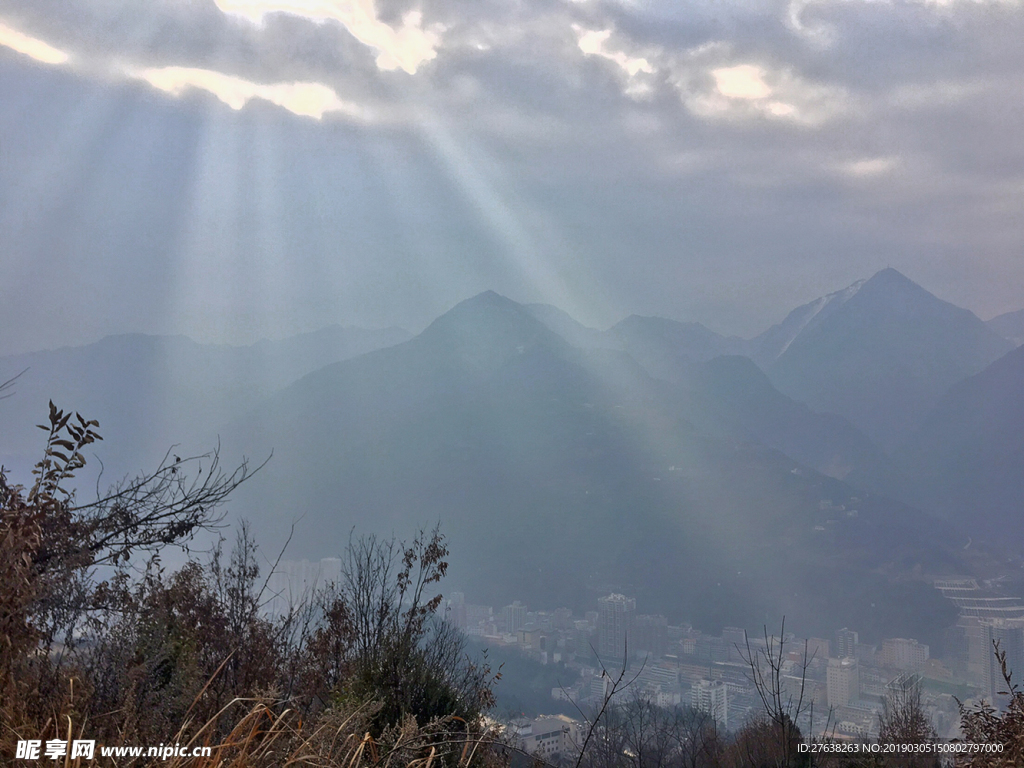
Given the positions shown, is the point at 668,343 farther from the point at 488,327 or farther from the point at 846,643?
the point at 846,643

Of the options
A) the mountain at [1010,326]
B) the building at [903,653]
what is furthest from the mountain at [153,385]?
the mountain at [1010,326]

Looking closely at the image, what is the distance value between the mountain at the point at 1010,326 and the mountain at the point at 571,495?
212ft

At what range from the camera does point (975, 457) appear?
9756 centimetres

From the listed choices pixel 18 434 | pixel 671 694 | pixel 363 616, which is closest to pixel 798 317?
pixel 671 694

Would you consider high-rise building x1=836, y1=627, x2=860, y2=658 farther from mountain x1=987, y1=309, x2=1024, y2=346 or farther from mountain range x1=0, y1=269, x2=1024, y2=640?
mountain x1=987, y1=309, x2=1024, y2=346

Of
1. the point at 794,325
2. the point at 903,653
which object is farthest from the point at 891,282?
the point at 903,653

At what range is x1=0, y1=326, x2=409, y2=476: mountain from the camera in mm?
53469

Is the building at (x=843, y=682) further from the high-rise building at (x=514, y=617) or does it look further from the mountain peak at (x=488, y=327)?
the mountain peak at (x=488, y=327)

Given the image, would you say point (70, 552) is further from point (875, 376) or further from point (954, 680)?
point (875, 376)

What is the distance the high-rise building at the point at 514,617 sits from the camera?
49.4 metres

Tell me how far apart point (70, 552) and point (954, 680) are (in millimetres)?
48392

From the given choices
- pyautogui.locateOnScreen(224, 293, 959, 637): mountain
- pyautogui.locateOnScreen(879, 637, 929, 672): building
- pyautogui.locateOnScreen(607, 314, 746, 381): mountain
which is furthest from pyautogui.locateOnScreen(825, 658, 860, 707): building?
pyautogui.locateOnScreen(607, 314, 746, 381): mountain

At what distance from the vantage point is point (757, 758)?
28.0ft

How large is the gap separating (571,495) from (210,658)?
243ft
